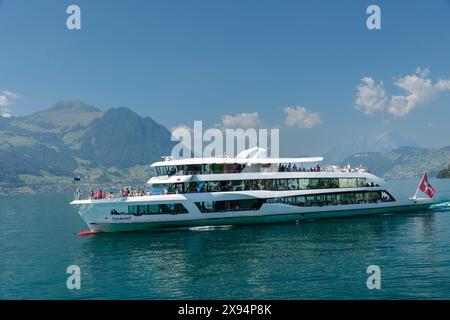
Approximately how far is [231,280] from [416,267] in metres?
11.2

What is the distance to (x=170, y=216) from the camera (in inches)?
1666

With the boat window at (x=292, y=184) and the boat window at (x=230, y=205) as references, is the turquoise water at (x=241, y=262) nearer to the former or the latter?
the boat window at (x=230, y=205)

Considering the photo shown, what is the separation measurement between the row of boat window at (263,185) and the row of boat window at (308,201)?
3.65ft

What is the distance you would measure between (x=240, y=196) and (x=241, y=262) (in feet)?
55.9

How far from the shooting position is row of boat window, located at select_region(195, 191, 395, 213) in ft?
146

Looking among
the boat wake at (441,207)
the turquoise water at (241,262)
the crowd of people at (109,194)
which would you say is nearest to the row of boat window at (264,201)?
the crowd of people at (109,194)

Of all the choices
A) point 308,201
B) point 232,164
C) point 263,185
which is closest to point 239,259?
point 263,185

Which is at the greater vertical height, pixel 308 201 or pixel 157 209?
pixel 308 201

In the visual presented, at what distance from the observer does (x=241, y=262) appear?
28.0m

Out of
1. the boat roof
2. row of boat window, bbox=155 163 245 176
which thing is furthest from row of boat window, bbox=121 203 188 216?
the boat roof

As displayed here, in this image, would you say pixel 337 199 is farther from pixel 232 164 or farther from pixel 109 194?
pixel 109 194
